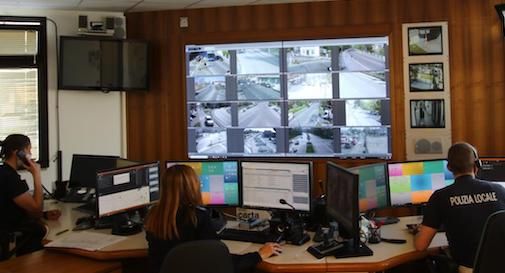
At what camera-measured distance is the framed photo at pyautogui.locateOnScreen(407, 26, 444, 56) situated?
464cm

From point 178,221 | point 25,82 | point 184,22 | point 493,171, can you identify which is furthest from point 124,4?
point 493,171

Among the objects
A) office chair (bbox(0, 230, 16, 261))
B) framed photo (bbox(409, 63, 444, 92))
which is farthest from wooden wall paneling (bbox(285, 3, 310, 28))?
office chair (bbox(0, 230, 16, 261))

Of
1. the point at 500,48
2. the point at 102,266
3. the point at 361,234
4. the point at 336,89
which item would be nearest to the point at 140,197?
the point at 102,266

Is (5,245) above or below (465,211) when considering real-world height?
below

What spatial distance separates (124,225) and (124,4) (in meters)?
2.55

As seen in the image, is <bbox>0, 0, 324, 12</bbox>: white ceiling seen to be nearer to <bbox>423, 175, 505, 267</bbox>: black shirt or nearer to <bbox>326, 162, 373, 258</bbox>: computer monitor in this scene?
<bbox>326, 162, 373, 258</bbox>: computer monitor

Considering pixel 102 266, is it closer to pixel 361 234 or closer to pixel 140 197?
pixel 140 197

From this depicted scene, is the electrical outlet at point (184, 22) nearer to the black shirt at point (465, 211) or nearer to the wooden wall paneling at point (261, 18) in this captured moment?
the wooden wall paneling at point (261, 18)

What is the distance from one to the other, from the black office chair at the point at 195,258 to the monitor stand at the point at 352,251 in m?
0.79

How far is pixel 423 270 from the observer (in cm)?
358

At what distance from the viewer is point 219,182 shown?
3523 millimetres

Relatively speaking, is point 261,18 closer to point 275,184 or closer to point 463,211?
point 275,184

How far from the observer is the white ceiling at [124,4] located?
4.74 meters

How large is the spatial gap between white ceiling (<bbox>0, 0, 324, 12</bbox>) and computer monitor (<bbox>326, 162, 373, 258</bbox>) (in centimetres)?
246
